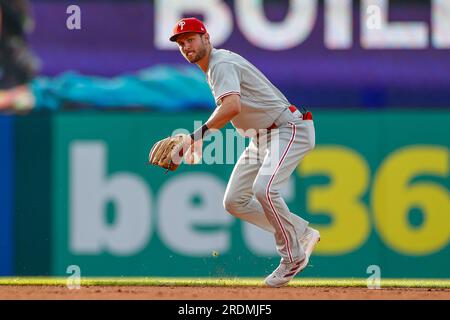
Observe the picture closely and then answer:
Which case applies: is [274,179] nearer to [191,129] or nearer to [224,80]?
[224,80]

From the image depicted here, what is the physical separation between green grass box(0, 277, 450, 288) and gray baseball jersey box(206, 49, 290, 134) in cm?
149

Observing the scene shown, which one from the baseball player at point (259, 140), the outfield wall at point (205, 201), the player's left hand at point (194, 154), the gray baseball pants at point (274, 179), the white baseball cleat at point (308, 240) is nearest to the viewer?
the baseball player at point (259, 140)

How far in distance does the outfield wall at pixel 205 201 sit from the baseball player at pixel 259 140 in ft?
4.01

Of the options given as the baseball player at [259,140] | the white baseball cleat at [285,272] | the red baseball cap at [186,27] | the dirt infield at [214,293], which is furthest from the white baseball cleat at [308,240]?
the red baseball cap at [186,27]

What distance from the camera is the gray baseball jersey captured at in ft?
23.1

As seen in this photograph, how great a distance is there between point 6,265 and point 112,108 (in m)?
1.49

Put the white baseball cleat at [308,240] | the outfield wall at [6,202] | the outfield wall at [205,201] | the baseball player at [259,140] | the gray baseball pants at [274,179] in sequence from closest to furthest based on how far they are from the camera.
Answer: the baseball player at [259,140], the gray baseball pants at [274,179], the white baseball cleat at [308,240], the outfield wall at [205,201], the outfield wall at [6,202]

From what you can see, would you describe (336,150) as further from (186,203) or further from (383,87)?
(186,203)

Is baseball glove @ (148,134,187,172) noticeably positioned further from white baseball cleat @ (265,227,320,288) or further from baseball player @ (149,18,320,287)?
white baseball cleat @ (265,227,320,288)

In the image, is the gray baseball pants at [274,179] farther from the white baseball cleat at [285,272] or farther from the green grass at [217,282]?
the green grass at [217,282]

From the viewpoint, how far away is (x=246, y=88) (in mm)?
7320

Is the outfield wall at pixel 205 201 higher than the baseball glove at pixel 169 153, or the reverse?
the baseball glove at pixel 169 153

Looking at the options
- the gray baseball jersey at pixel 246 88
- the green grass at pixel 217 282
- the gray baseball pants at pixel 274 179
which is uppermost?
the gray baseball jersey at pixel 246 88

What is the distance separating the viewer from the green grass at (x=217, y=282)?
8.48 metres
